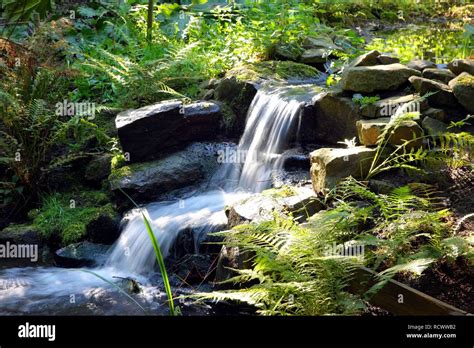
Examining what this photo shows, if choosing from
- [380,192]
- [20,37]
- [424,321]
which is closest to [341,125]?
[380,192]

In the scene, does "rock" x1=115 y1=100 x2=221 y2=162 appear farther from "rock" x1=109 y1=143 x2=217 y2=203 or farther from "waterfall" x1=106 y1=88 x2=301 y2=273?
"waterfall" x1=106 y1=88 x2=301 y2=273

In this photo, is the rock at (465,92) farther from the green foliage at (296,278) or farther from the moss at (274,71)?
the moss at (274,71)

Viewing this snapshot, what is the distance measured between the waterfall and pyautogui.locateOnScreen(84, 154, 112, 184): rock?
1.00 m

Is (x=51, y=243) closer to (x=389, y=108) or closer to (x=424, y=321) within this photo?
(x=389, y=108)

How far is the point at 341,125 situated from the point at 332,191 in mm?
1467

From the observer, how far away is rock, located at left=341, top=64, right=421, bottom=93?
5.79 m

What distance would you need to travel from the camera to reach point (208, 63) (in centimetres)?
833

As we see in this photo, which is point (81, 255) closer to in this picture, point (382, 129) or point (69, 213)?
point (69, 213)

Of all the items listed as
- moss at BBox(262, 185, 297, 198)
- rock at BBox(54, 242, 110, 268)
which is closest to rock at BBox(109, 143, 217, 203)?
rock at BBox(54, 242, 110, 268)

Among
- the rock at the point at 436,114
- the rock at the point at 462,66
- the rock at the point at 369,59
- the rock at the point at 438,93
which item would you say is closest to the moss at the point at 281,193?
the rock at the point at 436,114

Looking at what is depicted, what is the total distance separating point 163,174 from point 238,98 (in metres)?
1.42

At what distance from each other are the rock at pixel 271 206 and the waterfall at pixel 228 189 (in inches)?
19.6

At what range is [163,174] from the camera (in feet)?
21.5

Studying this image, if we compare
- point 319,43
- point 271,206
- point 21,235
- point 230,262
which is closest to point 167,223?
point 230,262
